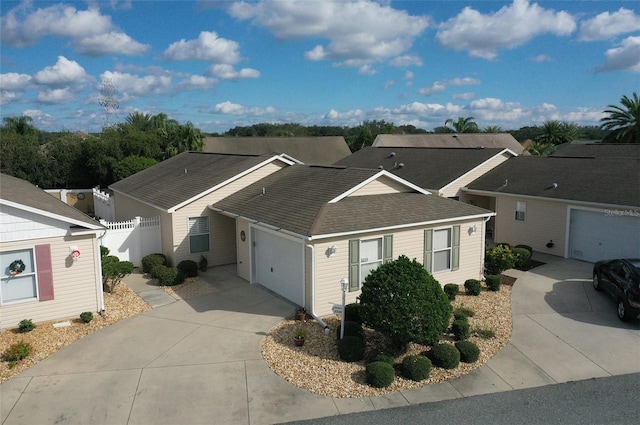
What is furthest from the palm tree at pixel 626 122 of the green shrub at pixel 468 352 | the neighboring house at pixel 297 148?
the green shrub at pixel 468 352

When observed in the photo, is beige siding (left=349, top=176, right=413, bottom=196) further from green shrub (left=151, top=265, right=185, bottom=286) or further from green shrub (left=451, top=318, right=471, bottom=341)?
green shrub (left=151, top=265, right=185, bottom=286)

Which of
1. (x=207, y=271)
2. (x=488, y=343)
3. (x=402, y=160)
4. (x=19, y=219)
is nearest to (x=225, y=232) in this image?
(x=207, y=271)

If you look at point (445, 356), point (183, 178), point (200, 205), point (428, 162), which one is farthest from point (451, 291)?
point (428, 162)

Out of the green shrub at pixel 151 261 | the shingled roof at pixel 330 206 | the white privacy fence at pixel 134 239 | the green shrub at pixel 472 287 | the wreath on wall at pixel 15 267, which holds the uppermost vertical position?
the shingled roof at pixel 330 206

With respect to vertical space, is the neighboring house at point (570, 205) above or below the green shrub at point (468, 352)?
above

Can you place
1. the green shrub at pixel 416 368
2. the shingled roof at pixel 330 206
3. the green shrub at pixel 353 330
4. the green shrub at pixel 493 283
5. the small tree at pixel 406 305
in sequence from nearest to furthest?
1. the green shrub at pixel 416 368
2. the small tree at pixel 406 305
3. the green shrub at pixel 353 330
4. the shingled roof at pixel 330 206
5. the green shrub at pixel 493 283

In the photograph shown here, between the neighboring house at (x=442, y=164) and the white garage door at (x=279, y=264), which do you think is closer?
the white garage door at (x=279, y=264)

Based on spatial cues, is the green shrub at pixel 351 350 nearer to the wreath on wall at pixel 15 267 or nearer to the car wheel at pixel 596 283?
the wreath on wall at pixel 15 267
